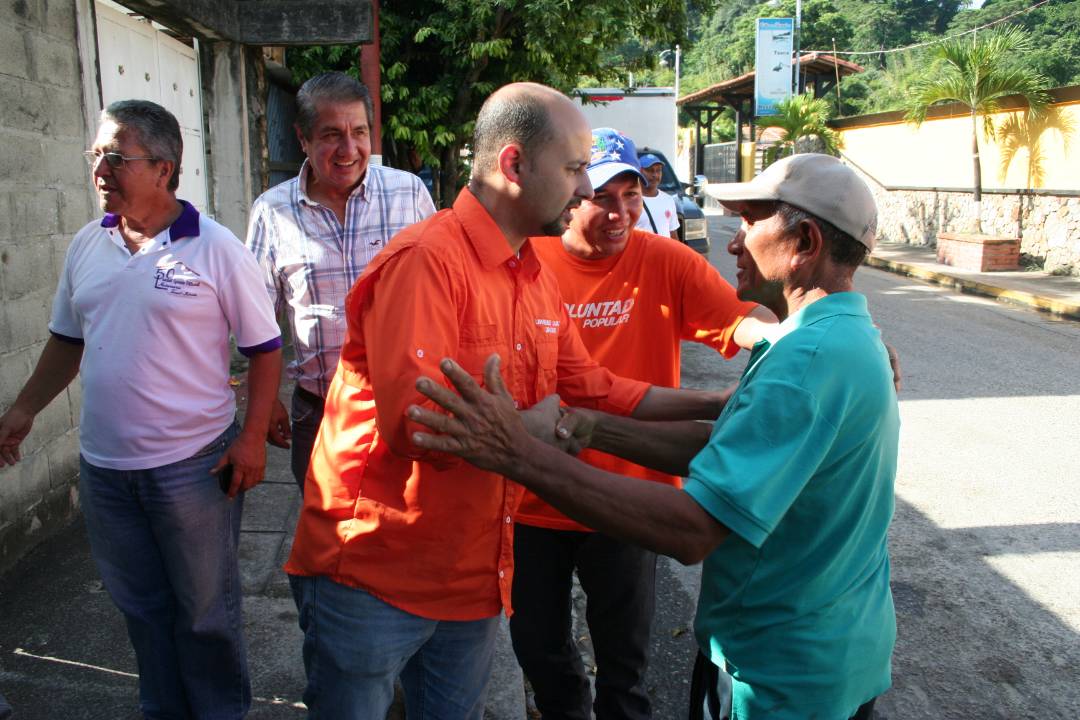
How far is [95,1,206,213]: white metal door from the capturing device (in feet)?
17.0

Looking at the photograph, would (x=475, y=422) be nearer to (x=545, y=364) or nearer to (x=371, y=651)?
(x=545, y=364)

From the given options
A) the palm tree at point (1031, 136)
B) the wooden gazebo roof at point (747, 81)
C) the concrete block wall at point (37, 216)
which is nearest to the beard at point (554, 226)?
the concrete block wall at point (37, 216)

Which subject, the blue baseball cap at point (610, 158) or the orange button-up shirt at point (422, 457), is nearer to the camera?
the orange button-up shirt at point (422, 457)

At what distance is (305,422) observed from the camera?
3.23 meters

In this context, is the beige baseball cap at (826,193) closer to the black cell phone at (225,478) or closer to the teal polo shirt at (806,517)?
the teal polo shirt at (806,517)

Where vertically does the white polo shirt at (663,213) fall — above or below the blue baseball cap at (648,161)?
below

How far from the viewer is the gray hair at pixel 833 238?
1782 mm

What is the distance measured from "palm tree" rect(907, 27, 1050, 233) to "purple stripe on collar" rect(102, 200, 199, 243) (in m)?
16.8

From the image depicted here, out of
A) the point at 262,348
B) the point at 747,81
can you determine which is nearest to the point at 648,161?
the point at 262,348

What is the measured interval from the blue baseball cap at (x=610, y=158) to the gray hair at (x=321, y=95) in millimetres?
931

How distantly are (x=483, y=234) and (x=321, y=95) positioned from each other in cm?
166

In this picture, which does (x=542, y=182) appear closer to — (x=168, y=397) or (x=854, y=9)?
(x=168, y=397)

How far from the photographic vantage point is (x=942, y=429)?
6.53 metres

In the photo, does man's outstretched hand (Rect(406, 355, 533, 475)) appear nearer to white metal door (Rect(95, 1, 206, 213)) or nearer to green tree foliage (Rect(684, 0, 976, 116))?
white metal door (Rect(95, 1, 206, 213))
